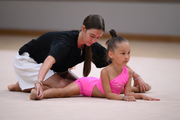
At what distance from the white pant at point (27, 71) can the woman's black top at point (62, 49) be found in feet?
0.23

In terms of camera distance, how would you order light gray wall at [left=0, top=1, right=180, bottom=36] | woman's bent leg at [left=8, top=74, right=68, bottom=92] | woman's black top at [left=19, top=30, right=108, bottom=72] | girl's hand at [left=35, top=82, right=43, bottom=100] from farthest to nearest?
light gray wall at [left=0, top=1, right=180, bottom=36] < woman's bent leg at [left=8, top=74, right=68, bottom=92] < woman's black top at [left=19, top=30, right=108, bottom=72] < girl's hand at [left=35, top=82, right=43, bottom=100]

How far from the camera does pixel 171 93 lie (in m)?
2.00

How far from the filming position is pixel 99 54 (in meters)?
2.23

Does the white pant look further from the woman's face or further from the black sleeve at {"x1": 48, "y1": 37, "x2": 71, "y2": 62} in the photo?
the woman's face

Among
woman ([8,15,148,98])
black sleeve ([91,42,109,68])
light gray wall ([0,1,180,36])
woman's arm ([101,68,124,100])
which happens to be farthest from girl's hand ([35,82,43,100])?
light gray wall ([0,1,180,36])

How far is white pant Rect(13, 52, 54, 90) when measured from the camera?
2.06 metres

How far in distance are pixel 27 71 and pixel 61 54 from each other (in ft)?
1.45

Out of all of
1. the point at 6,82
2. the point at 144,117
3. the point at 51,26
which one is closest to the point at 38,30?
the point at 51,26

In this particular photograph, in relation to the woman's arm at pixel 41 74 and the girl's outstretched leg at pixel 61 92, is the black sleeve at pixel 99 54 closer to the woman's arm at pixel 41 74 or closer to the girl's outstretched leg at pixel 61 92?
the girl's outstretched leg at pixel 61 92

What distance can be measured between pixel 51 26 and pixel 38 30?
87 centimetres

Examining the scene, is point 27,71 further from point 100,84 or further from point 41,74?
point 100,84
